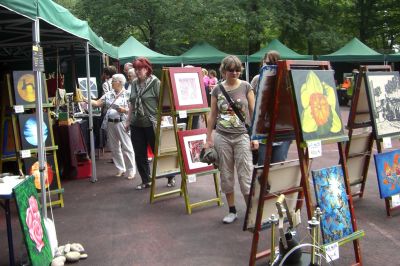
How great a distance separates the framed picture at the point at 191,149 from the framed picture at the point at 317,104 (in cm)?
241

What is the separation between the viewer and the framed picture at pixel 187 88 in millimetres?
5754

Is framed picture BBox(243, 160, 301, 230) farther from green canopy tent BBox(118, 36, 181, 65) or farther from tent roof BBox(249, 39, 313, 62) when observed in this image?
tent roof BBox(249, 39, 313, 62)

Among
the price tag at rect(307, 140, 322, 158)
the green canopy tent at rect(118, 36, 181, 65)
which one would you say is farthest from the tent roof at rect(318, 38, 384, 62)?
the price tag at rect(307, 140, 322, 158)

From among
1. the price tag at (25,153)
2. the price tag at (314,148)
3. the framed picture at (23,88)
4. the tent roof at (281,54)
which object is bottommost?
the price tag at (25,153)

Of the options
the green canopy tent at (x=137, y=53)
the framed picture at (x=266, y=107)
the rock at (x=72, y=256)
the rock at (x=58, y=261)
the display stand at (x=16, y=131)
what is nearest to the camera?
the framed picture at (x=266, y=107)

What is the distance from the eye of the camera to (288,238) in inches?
119

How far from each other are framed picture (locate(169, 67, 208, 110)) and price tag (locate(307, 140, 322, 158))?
256 cm

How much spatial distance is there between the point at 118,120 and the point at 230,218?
322cm

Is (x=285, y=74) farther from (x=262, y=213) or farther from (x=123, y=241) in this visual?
(x=123, y=241)

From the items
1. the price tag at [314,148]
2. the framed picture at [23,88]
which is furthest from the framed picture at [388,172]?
the framed picture at [23,88]

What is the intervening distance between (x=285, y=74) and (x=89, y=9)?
2848 cm

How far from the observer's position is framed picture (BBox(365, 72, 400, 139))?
528 cm

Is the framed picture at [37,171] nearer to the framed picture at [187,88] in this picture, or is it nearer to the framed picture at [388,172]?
the framed picture at [187,88]

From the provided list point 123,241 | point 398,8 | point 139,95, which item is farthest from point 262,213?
point 398,8
